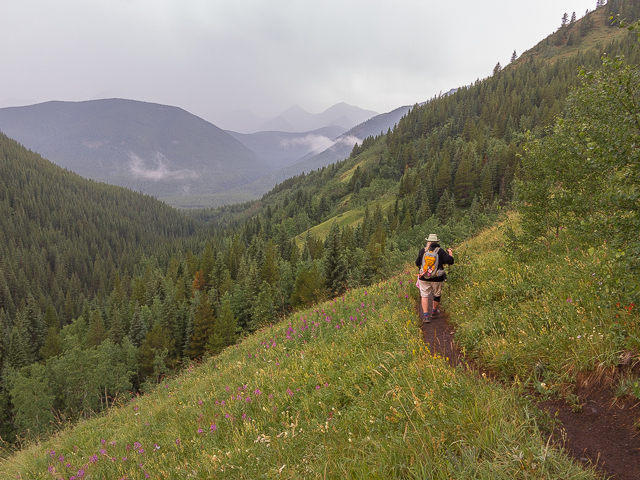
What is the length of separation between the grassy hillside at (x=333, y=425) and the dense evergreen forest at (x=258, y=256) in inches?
158

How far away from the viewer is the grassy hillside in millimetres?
2996

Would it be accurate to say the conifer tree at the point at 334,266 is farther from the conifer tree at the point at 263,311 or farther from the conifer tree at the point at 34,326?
the conifer tree at the point at 34,326

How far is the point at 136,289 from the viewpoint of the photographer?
86.1 meters

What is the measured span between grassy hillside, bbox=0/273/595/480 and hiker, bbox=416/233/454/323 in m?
0.57

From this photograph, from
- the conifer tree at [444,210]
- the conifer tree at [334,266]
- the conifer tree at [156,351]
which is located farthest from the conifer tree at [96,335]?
the conifer tree at [444,210]

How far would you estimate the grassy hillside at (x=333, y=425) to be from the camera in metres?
3.00

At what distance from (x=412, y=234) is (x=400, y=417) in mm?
75114

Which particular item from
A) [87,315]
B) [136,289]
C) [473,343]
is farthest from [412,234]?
[87,315]

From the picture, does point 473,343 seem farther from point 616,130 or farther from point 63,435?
point 63,435

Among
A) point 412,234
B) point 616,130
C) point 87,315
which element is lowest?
point 87,315

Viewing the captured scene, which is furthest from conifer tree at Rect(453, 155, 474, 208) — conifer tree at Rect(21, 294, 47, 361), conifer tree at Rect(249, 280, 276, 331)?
Answer: conifer tree at Rect(21, 294, 47, 361)

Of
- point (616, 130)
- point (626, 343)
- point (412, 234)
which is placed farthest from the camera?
point (412, 234)

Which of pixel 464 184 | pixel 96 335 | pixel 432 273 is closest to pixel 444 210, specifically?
pixel 464 184

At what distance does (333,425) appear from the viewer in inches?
159
